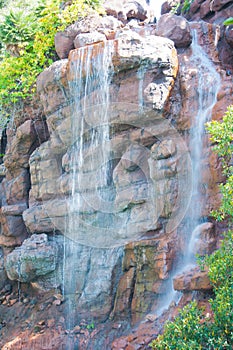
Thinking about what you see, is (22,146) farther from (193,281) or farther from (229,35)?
(193,281)

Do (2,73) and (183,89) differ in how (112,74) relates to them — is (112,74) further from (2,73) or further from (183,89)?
(2,73)

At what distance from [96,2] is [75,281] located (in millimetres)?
9215

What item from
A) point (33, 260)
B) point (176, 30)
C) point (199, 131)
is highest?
point (176, 30)

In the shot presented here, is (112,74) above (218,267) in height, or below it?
above

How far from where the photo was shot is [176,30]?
12.2 meters

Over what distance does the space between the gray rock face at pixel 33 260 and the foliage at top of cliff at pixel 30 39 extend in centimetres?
534

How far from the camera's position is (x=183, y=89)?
36.8 feet

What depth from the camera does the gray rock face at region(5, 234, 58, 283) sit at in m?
11.6

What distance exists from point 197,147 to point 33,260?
5.39 metres

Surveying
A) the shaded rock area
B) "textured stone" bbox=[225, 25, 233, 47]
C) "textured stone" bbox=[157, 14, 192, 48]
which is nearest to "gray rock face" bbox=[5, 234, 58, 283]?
the shaded rock area

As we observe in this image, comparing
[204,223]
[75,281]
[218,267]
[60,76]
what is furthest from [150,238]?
[60,76]

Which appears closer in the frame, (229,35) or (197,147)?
(197,147)

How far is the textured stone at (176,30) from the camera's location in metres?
12.2

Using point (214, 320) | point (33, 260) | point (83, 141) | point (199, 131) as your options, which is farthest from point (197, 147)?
point (33, 260)
